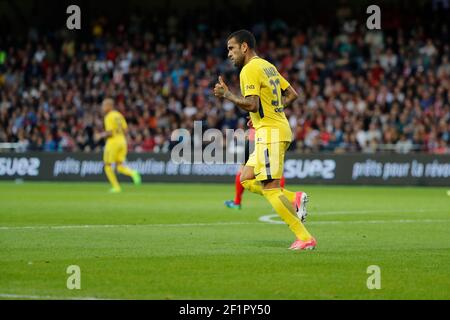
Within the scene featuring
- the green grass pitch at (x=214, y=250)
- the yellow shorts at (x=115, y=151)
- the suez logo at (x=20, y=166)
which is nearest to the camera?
the green grass pitch at (x=214, y=250)

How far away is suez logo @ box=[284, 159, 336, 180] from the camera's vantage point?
1261 inches

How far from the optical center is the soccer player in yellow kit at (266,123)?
1167cm

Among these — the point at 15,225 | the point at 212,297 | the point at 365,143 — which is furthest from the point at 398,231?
the point at 365,143

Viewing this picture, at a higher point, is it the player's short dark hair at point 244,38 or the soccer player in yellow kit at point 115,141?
the player's short dark hair at point 244,38

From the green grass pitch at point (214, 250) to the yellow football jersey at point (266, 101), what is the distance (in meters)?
1.42

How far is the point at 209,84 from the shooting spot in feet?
124

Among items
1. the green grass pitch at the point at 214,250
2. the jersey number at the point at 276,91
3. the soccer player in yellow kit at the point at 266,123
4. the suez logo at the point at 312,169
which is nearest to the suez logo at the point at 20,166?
the suez logo at the point at 312,169

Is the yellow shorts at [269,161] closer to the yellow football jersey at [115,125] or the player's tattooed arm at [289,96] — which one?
the player's tattooed arm at [289,96]

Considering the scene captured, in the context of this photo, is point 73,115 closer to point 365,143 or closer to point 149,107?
point 149,107

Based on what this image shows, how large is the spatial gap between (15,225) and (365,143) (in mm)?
18914

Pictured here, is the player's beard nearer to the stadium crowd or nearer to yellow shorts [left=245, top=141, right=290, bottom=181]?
yellow shorts [left=245, top=141, right=290, bottom=181]

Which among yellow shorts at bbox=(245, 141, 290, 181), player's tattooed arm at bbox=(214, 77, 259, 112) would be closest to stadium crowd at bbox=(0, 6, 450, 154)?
yellow shorts at bbox=(245, 141, 290, 181)

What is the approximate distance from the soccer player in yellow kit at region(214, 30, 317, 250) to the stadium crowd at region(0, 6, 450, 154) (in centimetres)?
2029

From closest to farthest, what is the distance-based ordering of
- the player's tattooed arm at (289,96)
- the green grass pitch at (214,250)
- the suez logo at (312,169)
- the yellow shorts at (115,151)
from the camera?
the green grass pitch at (214,250), the player's tattooed arm at (289,96), the yellow shorts at (115,151), the suez logo at (312,169)
